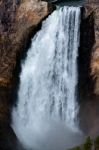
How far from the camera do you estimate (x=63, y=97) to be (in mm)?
40062

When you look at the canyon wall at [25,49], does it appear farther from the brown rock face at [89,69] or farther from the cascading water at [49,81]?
the cascading water at [49,81]

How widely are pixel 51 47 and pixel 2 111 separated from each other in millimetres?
6698

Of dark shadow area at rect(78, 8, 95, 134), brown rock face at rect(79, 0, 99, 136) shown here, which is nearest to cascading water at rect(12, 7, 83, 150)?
dark shadow area at rect(78, 8, 95, 134)

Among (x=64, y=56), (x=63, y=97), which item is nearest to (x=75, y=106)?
(x=63, y=97)

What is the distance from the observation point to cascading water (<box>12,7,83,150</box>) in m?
39.6

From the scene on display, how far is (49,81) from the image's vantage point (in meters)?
40.8

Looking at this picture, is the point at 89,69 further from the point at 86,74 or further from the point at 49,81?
the point at 49,81

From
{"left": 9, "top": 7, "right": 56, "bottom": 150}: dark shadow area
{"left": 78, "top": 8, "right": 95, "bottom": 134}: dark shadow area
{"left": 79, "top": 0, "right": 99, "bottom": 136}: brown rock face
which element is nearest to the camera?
{"left": 79, "top": 0, "right": 99, "bottom": 136}: brown rock face

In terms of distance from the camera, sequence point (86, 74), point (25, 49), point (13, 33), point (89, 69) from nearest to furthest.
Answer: point (89, 69) < point (86, 74) < point (13, 33) < point (25, 49)

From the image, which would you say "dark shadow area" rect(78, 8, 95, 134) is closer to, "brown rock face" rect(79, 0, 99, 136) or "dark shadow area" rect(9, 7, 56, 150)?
"brown rock face" rect(79, 0, 99, 136)

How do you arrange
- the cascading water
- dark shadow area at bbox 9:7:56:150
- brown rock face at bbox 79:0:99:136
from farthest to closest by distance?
dark shadow area at bbox 9:7:56:150 < the cascading water < brown rock face at bbox 79:0:99:136

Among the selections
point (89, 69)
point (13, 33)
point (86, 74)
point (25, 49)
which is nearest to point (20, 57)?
point (25, 49)

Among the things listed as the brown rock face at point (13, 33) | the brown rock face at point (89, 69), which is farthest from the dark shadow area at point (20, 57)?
the brown rock face at point (89, 69)

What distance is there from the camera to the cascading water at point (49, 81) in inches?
1560
